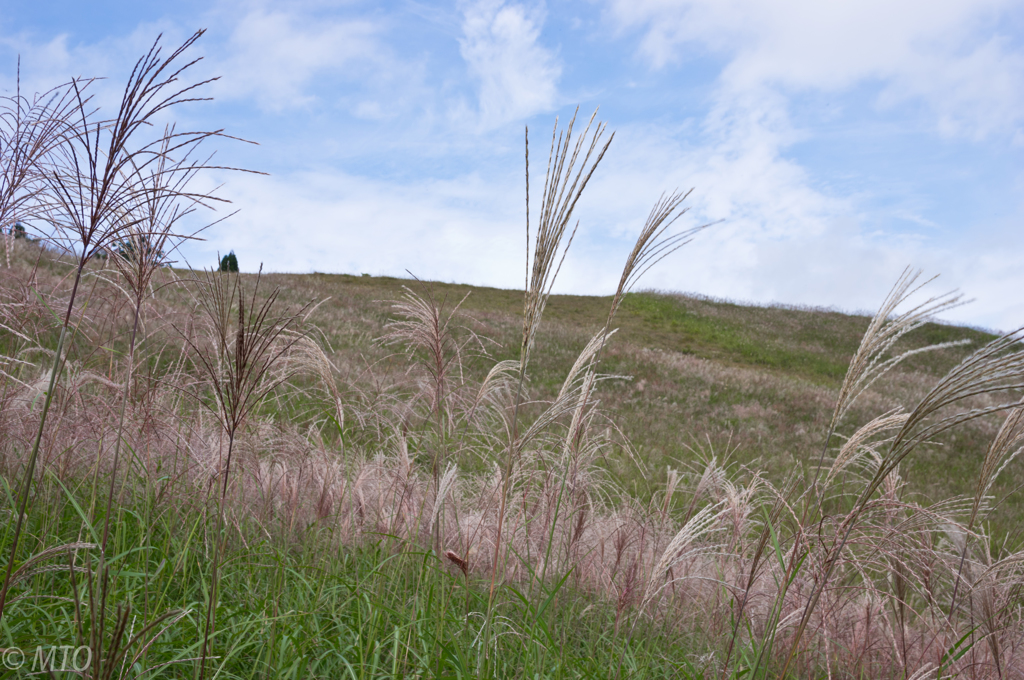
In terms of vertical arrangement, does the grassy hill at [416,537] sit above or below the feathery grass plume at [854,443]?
below

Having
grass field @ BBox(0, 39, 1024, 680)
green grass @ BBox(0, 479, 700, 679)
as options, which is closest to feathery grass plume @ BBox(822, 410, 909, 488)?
grass field @ BBox(0, 39, 1024, 680)

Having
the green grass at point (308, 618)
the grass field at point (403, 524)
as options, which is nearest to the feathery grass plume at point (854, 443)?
the grass field at point (403, 524)

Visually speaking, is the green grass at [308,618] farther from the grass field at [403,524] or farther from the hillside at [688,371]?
the hillside at [688,371]

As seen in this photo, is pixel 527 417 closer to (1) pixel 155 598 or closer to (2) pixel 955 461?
(1) pixel 155 598

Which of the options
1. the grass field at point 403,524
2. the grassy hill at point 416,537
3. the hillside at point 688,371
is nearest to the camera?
the grass field at point 403,524

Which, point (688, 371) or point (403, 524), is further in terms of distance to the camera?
point (688, 371)

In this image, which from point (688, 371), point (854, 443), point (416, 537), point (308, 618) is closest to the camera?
point (854, 443)

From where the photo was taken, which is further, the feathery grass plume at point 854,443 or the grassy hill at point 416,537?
the grassy hill at point 416,537

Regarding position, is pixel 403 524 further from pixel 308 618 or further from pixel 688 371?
pixel 688 371

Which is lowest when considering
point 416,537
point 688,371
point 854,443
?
point 416,537

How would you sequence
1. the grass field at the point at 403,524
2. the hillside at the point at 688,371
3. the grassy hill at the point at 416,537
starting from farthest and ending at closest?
1. the hillside at the point at 688,371
2. the grassy hill at the point at 416,537
3. the grass field at the point at 403,524

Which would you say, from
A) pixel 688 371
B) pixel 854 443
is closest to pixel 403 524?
pixel 854 443

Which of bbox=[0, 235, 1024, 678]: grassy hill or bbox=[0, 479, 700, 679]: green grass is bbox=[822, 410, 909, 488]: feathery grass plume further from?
bbox=[0, 479, 700, 679]: green grass

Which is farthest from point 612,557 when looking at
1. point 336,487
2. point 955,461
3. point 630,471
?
point 955,461
